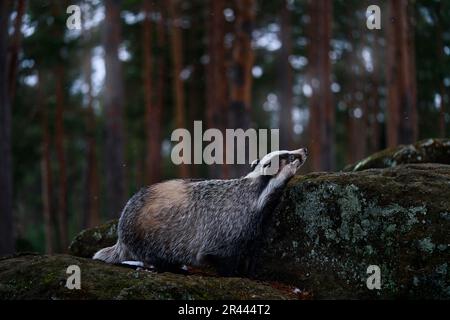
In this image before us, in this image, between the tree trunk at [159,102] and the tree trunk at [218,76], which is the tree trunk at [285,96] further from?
the tree trunk at [159,102]

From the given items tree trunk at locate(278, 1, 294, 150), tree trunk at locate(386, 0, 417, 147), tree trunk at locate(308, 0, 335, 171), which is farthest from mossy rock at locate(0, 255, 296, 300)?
tree trunk at locate(308, 0, 335, 171)

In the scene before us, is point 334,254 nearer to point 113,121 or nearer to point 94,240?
point 94,240

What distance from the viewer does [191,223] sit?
6277 mm

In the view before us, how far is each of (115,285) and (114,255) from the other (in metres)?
1.53

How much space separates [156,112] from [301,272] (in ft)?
53.6

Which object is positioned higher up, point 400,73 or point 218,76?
point 218,76

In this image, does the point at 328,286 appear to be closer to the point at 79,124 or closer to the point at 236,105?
the point at 236,105

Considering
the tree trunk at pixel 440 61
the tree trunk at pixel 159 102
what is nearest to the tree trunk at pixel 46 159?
the tree trunk at pixel 159 102

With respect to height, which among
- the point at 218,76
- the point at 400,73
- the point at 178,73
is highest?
the point at 178,73

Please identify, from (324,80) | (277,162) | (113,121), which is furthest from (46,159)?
(277,162)

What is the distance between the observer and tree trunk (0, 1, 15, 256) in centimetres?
1165

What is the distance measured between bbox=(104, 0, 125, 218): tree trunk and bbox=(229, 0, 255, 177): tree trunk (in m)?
2.82

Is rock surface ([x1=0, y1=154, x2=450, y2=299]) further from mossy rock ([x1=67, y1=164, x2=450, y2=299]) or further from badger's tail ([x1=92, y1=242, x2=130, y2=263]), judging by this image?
badger's tail ([x1=92, y1=242, x2=130, y2=263])
